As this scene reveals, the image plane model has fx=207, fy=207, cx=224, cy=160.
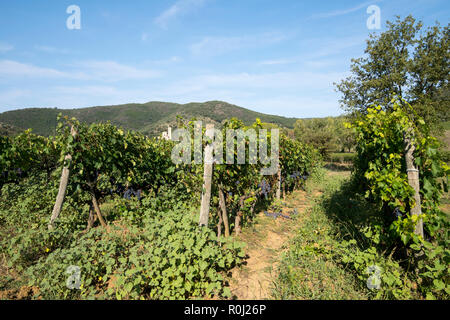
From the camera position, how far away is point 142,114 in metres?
110

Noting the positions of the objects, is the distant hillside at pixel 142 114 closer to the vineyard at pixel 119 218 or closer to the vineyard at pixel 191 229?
the vineyard at pixel 119 218

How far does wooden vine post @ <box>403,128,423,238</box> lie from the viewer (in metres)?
2.52

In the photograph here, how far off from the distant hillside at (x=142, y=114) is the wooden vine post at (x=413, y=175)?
69.5 meters

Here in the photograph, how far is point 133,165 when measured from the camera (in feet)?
15.9

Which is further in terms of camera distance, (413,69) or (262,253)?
(413,69)

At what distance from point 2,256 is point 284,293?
14.0 ft

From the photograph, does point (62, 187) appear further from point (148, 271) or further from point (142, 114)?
point (142, 114)

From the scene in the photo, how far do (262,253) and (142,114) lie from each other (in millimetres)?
118492

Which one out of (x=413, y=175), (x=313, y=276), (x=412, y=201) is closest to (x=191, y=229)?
(x=313, y=276)

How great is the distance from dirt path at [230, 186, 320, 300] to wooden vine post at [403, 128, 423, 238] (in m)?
1.87

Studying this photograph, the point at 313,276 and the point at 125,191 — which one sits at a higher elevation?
the point at 125,191

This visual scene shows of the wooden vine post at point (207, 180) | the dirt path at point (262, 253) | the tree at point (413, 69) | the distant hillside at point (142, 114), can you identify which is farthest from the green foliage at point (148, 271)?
the distant hillside at point (142, 114)
